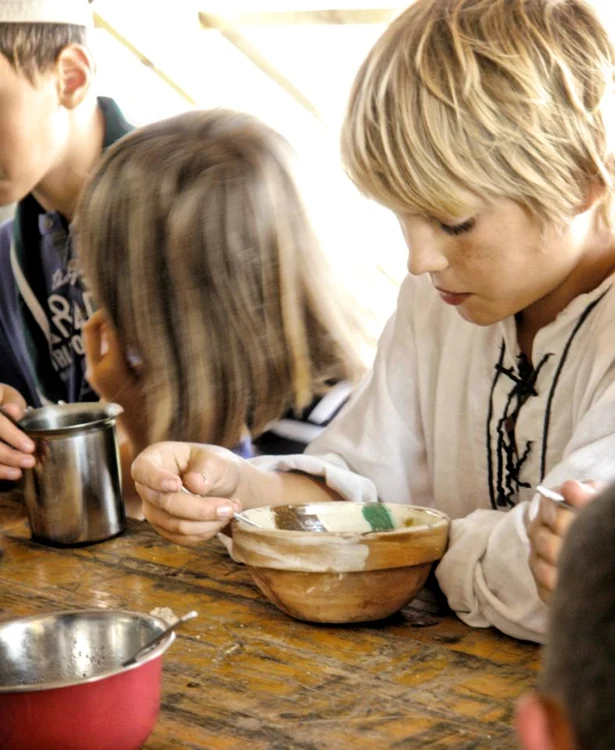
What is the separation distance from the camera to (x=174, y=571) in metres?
1.35

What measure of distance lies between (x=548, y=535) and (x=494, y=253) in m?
0.35

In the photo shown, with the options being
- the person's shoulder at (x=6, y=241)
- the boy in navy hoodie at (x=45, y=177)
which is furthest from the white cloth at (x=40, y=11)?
the person's shoulder at (x=6, y=241)

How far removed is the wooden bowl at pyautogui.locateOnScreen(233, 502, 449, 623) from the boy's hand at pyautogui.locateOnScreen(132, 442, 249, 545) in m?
0.12

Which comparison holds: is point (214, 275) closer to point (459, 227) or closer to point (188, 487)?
point (188, 487)

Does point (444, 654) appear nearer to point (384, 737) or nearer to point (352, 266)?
point (384, 737)

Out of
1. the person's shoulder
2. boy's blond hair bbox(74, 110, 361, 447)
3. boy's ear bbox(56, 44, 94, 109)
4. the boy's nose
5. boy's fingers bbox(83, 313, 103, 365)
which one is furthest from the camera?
the person's shoulder

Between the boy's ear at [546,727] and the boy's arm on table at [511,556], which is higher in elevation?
the boy's ear at [546,727]

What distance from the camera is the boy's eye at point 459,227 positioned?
120cm

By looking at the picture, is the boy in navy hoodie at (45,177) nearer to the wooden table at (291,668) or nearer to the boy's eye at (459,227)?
the wooden table at (291,668)

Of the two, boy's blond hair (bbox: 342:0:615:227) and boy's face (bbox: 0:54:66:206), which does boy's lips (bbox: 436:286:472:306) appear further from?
boy's face (bbox: 0:54:66:206)

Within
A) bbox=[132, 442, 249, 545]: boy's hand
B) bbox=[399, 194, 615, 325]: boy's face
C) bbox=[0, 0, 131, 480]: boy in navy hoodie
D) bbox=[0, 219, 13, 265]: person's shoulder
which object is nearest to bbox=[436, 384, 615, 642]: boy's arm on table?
bbox=[399, 194, 615, 325]: boy's face

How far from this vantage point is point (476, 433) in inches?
57.1

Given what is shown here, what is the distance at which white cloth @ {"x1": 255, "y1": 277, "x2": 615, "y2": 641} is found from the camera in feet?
3.74

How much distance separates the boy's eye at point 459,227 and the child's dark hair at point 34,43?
47.1 inches
